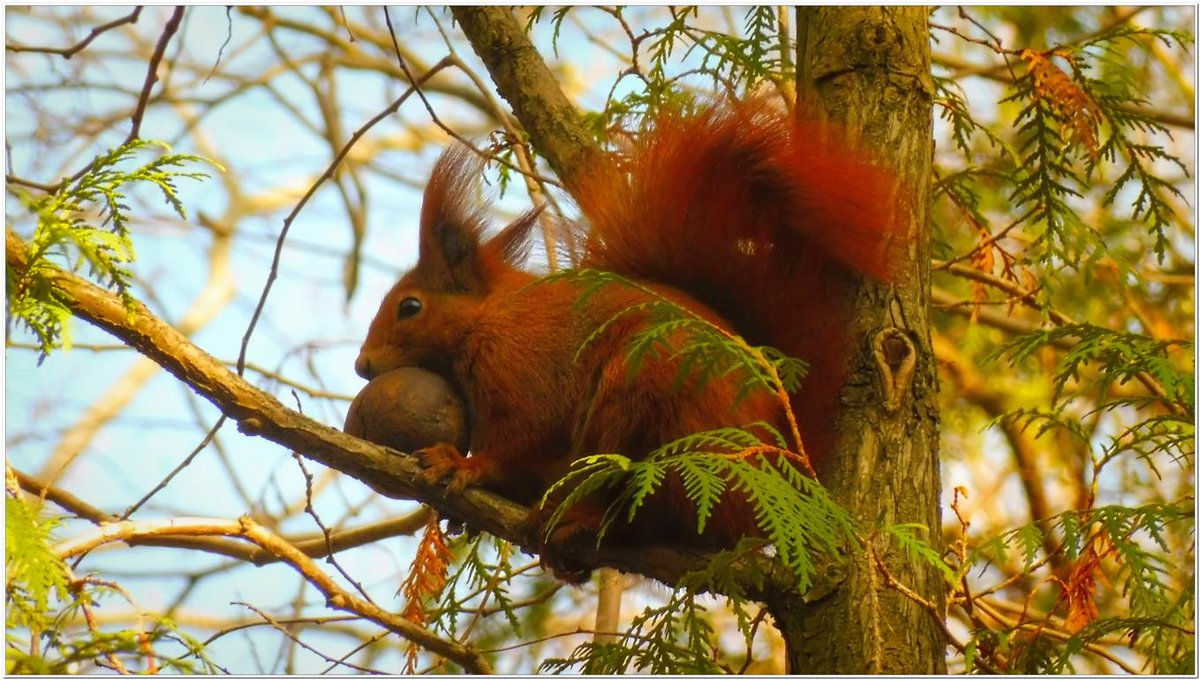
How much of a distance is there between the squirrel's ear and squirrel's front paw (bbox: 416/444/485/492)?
0.54m

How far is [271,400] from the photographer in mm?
1935

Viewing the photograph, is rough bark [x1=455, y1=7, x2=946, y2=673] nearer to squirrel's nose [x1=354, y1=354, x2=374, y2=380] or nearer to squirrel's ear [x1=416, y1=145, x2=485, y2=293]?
squirrel's ear [x1=416, y1=145, x2=485, y2=293]

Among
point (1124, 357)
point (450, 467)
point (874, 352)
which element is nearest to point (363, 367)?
point (450, 467)

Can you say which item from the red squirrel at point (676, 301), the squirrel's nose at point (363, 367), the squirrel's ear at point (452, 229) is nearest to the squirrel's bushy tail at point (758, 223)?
the red squirrel at point (676, 301)

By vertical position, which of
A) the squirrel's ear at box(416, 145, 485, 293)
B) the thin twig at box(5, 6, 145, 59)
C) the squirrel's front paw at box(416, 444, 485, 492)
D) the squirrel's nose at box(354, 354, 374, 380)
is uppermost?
the thin twig at box(5, 6, 145, 59)

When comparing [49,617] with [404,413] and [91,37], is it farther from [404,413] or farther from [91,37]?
[91,37]

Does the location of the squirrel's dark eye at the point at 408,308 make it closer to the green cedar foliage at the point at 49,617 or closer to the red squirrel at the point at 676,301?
the red squirrel at the point at 676,301

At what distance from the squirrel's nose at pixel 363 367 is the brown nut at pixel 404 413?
10.5 inches

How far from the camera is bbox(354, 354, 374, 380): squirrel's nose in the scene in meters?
2.55

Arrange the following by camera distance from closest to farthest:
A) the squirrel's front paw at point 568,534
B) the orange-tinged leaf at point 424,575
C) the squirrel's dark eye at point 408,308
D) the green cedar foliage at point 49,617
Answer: the green cedar foliage at point 49,617 → the squirrel's front paw at point 568,534 → the orange-tinged leaf at point 424,575 → the squirrel's dark eye at point 408,308

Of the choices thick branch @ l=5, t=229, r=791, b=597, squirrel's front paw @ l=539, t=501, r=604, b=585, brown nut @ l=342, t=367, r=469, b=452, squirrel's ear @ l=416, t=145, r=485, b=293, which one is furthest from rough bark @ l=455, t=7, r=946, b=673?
brown nut @ l=342, t=367, r=469, b=452

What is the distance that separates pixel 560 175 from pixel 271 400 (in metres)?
0.76

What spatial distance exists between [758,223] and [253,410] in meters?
0.90

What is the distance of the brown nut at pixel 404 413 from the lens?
2.17 m
